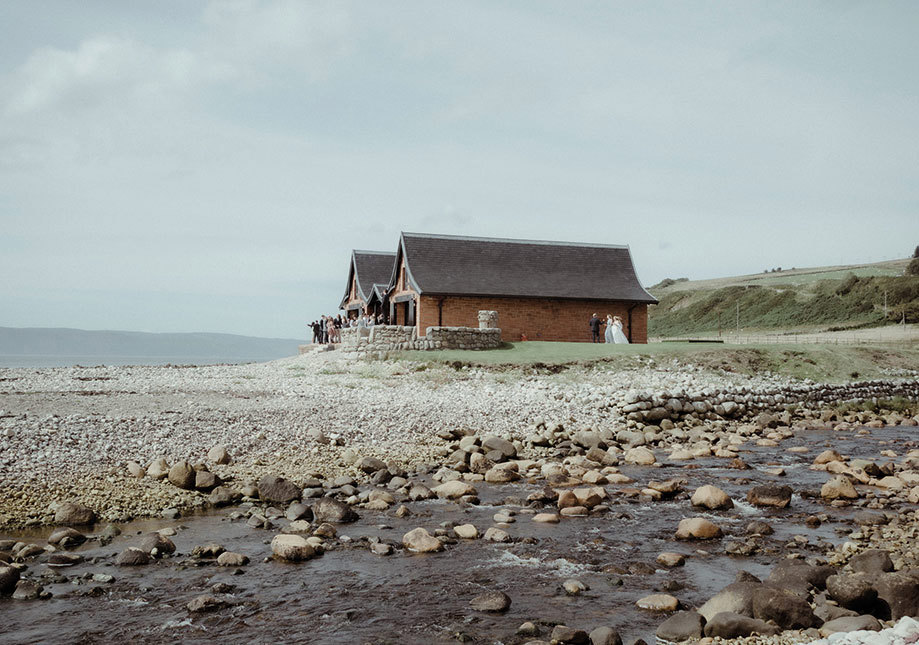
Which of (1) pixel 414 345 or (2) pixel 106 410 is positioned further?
(1) pixel 414 345

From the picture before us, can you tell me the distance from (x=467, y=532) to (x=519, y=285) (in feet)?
88.1

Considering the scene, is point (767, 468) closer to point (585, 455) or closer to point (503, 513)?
point (585, 455)

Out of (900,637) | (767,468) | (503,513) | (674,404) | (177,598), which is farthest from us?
(674,404)

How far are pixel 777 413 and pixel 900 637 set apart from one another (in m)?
18.3

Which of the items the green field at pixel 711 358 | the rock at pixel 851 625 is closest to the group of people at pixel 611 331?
the green field at pixel 711 358

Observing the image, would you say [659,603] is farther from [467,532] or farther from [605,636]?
[467,532]

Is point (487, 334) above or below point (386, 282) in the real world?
below

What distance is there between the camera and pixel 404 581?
7.25 m

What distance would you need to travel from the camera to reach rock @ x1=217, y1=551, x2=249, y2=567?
297 inches

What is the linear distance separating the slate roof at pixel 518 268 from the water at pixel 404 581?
24531mm

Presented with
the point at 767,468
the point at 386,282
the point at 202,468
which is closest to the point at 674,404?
the point at 767,468

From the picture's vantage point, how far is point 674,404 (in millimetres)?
19750

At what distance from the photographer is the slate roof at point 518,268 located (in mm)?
34500

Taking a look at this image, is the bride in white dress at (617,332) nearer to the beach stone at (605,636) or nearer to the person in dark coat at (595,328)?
the person in dark coat at (595,328)
